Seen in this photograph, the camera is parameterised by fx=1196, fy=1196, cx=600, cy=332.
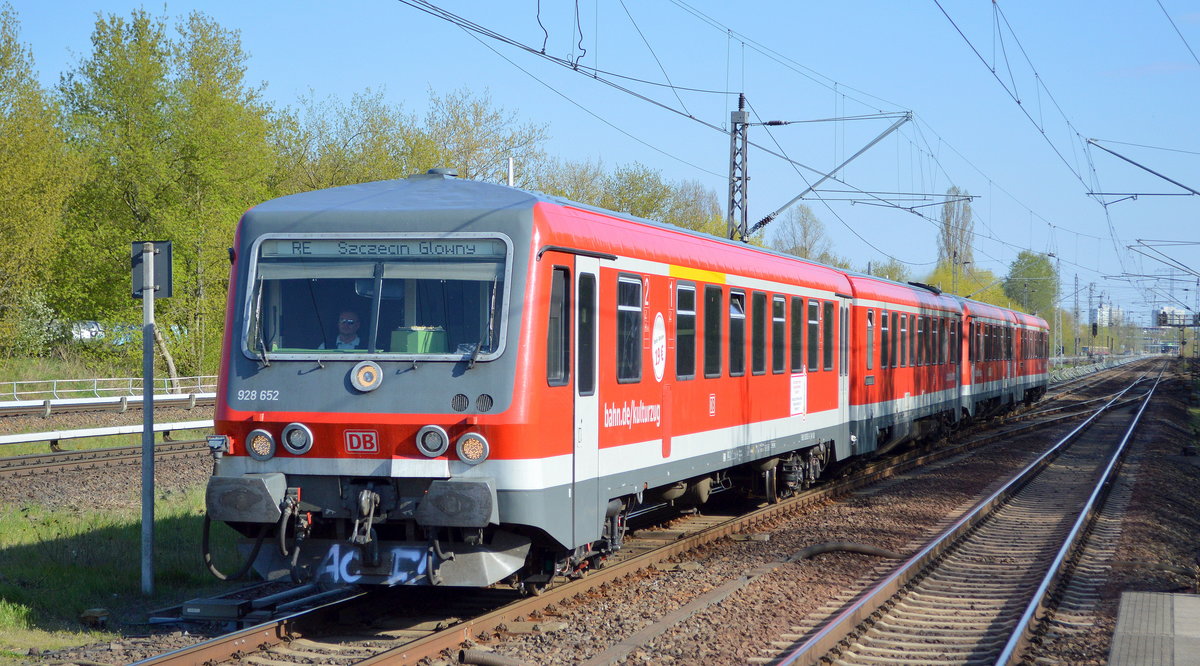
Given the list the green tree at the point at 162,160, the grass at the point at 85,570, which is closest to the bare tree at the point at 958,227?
the green tree at the point at 162,160

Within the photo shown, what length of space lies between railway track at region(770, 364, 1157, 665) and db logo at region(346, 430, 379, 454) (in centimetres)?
299

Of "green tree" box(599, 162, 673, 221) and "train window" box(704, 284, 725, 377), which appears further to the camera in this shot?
"green tree" box(599, 162, 673, 221)

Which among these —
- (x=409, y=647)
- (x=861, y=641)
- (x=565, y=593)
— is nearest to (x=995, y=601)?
(x=861, y=641)

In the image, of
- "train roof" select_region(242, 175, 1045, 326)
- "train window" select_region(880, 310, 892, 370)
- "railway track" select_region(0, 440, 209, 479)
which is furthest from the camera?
"train window" select_region(880, 310, 892, 370)

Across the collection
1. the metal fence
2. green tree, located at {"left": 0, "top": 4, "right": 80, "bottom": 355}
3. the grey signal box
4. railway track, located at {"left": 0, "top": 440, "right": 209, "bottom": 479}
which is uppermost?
green tree, located at {"left": 0, "top": 4, "right": 80, "bottom": 355}

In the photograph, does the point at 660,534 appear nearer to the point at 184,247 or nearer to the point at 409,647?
the point at 409,647

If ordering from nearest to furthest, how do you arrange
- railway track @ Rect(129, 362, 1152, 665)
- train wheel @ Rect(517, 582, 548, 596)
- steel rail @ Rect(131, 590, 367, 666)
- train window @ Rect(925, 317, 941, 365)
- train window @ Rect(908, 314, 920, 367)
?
steel rail @ Rect(131, 590, 367, 666), railway track @ Rect(129, 362, 1152, 665), train wheel @ Rect(517, 582, 548, 596), train window @ Rect(908, 314, 920, 367), train window @ Rect(925, 317, 941, 365)

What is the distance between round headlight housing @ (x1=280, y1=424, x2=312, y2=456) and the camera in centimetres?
813

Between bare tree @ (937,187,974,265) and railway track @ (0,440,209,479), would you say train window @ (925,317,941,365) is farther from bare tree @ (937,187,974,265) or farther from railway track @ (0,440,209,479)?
bare tree @ (937,187,974,265)

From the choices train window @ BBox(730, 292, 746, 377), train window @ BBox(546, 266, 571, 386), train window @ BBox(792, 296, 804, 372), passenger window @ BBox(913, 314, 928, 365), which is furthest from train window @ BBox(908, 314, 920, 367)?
train window @ BBox(546, 266, 571, 386)

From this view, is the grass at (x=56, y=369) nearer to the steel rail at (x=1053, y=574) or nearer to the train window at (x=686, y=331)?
the train window at (x=686, y=331)

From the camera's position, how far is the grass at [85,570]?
27.7 ft

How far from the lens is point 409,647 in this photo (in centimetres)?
733

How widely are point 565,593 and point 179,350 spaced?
3217 cm
